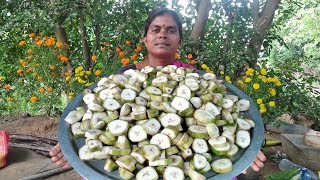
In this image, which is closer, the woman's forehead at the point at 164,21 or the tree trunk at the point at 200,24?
the woman's forehead at the point at 164,21

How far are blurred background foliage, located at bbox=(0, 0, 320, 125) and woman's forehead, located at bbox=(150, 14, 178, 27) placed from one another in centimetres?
145

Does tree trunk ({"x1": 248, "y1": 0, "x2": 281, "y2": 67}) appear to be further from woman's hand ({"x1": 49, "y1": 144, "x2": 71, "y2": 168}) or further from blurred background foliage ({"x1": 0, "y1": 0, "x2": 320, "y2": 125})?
woman's hand ({"x1": 49, "y1": 144, "x2": 71, "y2": 168})

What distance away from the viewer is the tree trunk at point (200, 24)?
14.7ft

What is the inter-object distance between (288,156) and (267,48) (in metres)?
1.50

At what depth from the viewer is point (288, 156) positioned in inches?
156

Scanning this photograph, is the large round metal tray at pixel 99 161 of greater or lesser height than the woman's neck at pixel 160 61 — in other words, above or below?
below

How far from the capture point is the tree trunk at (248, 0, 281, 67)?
4.46m

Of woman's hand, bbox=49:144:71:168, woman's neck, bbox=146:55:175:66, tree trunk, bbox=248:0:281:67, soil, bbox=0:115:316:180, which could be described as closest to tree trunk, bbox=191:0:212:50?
tree trunk, bbox=248:0:281:67

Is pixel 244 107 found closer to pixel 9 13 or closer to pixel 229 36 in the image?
pixel 229 36

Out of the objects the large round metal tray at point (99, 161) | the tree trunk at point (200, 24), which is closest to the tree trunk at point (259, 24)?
the tree trunk at point (200, 24)

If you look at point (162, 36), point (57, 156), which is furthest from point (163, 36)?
point (57, 156)

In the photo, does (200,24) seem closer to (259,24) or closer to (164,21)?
(259,24)

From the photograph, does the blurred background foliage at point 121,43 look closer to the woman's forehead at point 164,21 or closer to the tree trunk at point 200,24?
the tree trunk at point 200,24

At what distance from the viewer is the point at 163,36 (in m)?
2.49
